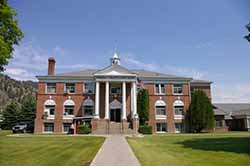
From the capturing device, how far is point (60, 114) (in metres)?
38.4

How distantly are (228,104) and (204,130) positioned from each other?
23.6m

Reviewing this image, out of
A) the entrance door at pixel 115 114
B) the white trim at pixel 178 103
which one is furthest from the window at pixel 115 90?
the white trim at pixel 178 103

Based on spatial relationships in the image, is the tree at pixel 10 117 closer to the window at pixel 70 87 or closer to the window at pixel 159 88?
the window at pixel 70 87

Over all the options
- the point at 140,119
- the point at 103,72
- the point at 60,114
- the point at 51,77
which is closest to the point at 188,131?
the point at 140,119

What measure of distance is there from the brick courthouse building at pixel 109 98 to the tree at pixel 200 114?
64.6 inches

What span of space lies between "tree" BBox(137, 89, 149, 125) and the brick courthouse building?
4.45 feet

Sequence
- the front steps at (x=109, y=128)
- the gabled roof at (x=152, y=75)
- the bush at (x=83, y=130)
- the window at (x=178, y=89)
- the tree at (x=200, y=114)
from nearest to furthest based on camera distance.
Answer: the front steps at (x=109, y=128), the bush at (x=83, y=130), the tree at (x=200, y=114), the gabled roof at (x=152, y=75), the window at (x=178, y=89)

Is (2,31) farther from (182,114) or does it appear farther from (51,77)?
(182,114)

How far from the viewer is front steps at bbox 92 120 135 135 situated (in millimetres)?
32156

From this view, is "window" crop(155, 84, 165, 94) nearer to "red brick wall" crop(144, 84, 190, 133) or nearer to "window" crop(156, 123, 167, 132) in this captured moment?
"red brick wall" crop(144, 84, 190, 133)

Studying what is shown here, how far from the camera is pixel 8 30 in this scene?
18516mm

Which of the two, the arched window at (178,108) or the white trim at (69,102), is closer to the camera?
the white trim at (69,102)

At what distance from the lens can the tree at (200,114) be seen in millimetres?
36816

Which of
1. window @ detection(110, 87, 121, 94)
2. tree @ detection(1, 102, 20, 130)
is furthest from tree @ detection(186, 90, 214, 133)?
tree @ detection(1, 102, 20, 130)
